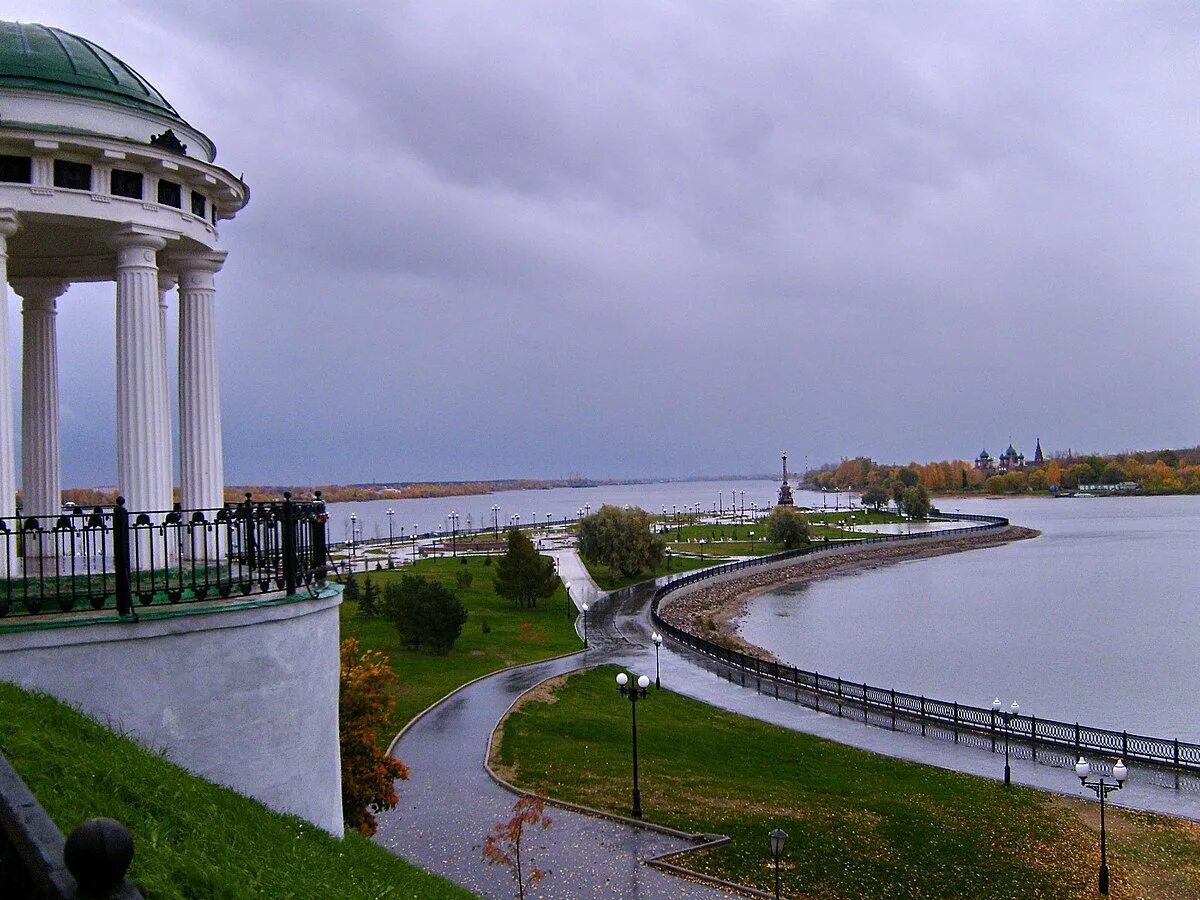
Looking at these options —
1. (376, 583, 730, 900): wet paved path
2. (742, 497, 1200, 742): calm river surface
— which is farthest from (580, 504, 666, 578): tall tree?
(376, 583, 730, 900): wet paved path

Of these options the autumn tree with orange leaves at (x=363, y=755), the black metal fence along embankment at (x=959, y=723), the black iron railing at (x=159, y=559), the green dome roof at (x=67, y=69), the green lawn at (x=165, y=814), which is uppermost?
the green dome roof at (x=67, y=69)

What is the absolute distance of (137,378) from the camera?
917 cm

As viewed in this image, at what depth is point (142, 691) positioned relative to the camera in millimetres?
7074

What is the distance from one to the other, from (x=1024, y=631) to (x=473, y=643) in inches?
1217

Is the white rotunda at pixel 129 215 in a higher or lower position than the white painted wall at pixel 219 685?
higher

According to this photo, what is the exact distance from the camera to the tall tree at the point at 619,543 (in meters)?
65.3

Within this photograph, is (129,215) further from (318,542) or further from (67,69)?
(318,542)

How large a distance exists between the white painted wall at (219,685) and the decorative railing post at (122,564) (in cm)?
22

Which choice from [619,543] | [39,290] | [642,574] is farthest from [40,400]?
[642,574]

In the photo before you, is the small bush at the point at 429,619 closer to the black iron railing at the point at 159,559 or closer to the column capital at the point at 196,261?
the black iron railing at the point at 159,559

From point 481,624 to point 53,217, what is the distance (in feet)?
120

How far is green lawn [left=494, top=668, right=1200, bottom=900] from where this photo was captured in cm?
1575

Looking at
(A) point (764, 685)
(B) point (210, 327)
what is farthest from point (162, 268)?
(A) point (764, 685)

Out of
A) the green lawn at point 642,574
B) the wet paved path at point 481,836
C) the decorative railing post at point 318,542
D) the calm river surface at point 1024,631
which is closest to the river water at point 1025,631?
the calm river surface at point 1024,631
